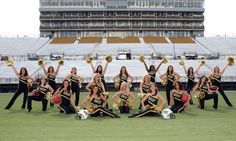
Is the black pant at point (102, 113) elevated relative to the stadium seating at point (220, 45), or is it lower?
lower

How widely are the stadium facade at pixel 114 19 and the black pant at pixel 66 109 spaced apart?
7246cm

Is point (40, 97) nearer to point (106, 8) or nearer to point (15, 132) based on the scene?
point (15, 132)

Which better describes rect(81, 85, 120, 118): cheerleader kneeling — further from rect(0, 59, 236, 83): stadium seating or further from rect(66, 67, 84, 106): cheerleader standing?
rect(0, 59, 236, 83): stadium seating

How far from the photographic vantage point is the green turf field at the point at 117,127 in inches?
399

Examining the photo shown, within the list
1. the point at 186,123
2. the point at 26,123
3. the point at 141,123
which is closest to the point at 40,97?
the point at 26,123

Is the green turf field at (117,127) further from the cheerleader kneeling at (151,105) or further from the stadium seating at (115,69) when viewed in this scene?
the stadium seating at (115,69)

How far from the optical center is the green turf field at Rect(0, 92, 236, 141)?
10141 millimetres

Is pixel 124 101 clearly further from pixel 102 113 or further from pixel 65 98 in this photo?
pixel 65 98

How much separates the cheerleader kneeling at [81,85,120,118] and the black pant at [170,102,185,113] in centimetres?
235

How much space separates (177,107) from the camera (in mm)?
15000

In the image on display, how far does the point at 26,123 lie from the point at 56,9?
7798 centimetres

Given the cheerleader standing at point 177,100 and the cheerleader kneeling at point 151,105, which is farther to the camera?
the cheerleader standing at point 177,100

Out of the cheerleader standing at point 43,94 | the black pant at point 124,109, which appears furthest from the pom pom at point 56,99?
the black pant at point 124,109

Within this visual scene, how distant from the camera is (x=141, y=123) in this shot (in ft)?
40.5
